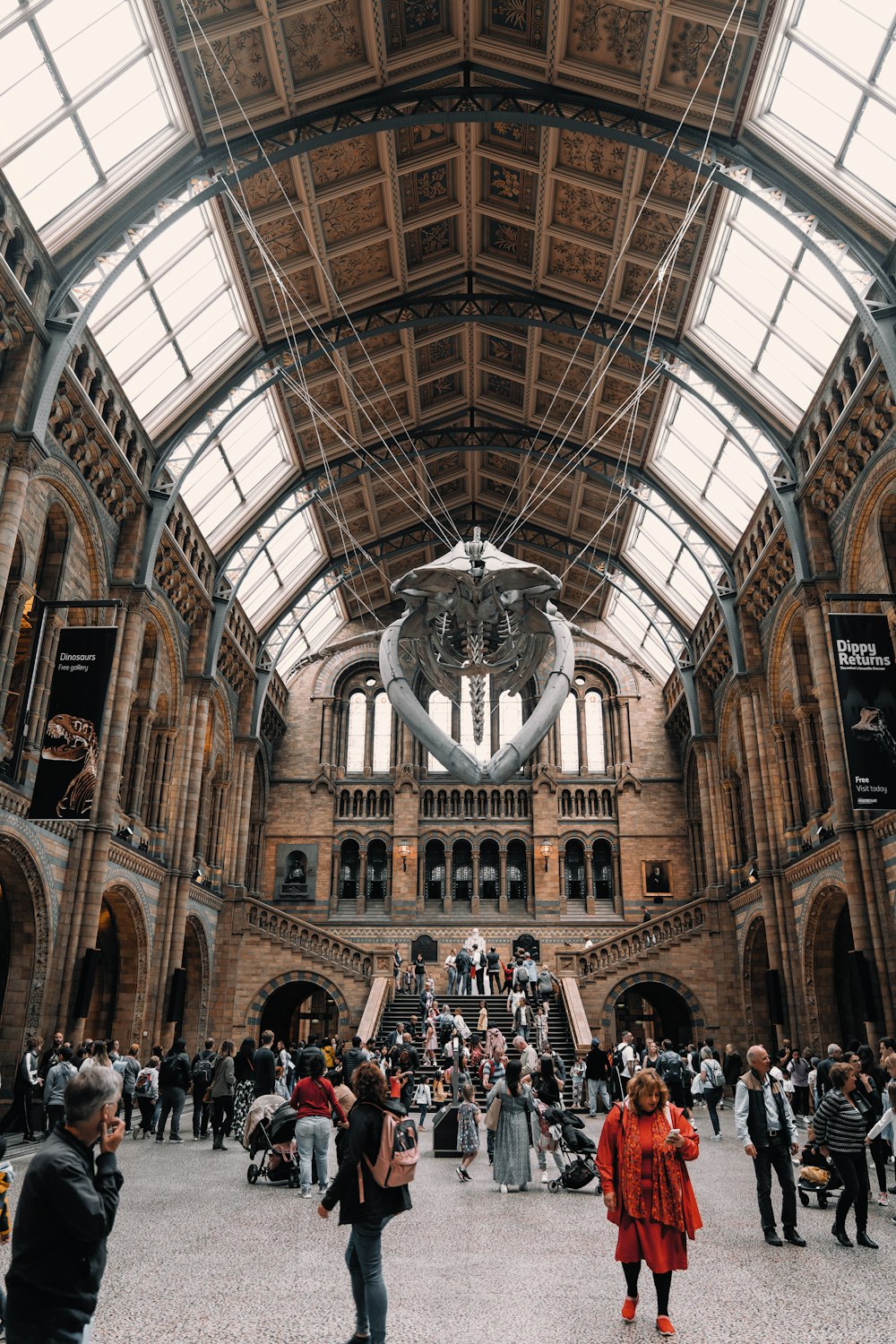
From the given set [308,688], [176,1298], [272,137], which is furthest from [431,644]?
[308,688]

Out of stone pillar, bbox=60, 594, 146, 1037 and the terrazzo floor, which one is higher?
stone pillar, bbox=60, 594, 146, 1037

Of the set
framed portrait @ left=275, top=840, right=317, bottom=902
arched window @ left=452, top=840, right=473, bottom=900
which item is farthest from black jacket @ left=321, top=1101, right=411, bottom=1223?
framed portrait @ left=275, top=840, right=317, bottom=902

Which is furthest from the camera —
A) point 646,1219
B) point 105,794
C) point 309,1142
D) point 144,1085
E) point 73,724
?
point 105,794

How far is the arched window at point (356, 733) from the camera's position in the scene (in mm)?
35969

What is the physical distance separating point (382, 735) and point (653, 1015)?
14.2 meters

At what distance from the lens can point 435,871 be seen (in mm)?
34531

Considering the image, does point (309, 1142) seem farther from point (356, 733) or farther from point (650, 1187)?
point (356, 733)

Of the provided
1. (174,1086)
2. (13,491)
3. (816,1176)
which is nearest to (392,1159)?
(816,1176)

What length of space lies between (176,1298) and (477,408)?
25.7 m

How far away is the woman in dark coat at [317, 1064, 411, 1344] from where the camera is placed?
179 inches

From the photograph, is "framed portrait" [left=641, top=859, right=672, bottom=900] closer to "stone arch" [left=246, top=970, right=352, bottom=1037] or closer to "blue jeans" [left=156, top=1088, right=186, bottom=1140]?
"stone arch" [left=246, top=970, right=352, bottom=1037]

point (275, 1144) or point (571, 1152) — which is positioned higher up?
point (275, 1144)

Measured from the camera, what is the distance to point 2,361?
49.9 ft

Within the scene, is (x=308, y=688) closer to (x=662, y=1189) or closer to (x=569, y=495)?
(x=569, y=495)
